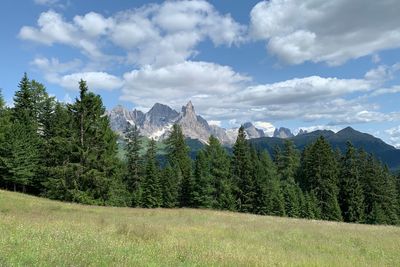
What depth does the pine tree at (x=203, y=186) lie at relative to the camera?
68425 mm

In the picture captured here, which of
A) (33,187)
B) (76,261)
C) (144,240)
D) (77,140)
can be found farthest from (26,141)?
(76,261)

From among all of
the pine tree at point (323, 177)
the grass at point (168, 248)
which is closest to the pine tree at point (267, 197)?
the pine tree at point (323, 177)

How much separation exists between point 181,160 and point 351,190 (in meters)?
33.9

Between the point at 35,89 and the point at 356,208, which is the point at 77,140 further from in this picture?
the point at 356,208

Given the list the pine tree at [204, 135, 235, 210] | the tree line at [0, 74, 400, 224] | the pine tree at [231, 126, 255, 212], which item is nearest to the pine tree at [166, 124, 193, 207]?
the tree line at [0, 74, 400, 224]

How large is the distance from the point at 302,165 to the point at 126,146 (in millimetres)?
37465

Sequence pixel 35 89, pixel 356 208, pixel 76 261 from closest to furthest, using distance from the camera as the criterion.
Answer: pixel 76 261 → pixel 35 89 → pixel 356 208

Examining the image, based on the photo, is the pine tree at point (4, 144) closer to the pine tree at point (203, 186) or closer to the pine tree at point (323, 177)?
the pine tree at point (203, 186)

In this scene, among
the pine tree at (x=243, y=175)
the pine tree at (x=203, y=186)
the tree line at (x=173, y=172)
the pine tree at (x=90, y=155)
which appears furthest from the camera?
the pine tree at (x=243, y=175)

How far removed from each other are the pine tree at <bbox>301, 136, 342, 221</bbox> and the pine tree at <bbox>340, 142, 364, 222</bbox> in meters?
1.61

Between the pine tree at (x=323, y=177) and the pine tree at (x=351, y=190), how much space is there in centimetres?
161

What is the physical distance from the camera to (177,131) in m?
87.6

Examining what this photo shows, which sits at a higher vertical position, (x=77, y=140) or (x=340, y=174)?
(x=77, y=140)

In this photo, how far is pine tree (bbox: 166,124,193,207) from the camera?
7544 centimetres
